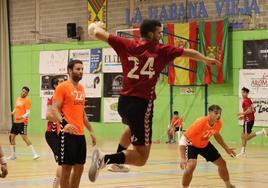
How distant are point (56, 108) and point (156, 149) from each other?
553 inches

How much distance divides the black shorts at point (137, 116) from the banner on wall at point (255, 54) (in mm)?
17739

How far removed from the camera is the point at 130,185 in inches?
511

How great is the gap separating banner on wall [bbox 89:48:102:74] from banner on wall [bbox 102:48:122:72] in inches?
11.1

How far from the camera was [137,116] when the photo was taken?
8070mm

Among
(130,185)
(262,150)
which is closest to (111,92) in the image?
(262,150)

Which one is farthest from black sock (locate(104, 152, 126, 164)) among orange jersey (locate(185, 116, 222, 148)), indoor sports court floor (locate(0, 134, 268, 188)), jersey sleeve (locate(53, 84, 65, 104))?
indoor sports court floor (locate(0, 134, 268, 188))

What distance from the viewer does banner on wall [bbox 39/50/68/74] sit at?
32.6 metres

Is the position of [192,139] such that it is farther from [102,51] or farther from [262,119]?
[102,51]

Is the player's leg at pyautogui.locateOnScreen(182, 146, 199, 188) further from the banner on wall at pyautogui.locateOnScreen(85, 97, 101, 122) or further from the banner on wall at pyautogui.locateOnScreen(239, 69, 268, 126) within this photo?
the banner on wall at pyautogui.locateOnScreen(85, 97, 101, 122)

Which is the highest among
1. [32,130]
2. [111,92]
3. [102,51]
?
[102,51]

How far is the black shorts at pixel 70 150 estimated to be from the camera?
9.37m

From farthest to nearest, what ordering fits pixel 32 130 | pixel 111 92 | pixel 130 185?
pixel 32 130 → pixel 111 92 → pixel 130 185

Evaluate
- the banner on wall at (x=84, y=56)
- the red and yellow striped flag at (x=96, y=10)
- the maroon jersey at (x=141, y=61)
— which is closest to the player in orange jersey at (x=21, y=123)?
the maroon jersey at (x=141, y=61)

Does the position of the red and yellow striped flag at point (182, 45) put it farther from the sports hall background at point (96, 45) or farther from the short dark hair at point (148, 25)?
the short dark hair at point (148, 25)
